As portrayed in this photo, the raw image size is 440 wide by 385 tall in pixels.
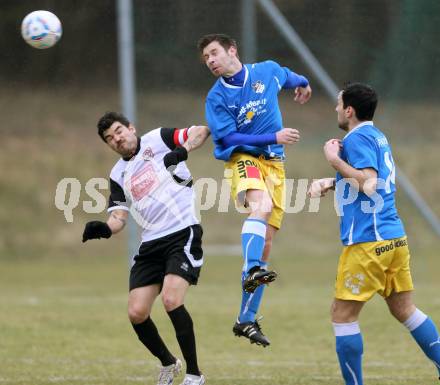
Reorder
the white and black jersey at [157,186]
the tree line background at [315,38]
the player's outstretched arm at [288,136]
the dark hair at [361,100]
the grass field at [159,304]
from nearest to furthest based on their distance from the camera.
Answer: the dark hair at [361,100] → the player's outstretched arm at [288,136] → the white and black jersey at [157,186] → the grass field at [159,304] → the tree line background at [315,38]

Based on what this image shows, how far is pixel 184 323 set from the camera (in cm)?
736

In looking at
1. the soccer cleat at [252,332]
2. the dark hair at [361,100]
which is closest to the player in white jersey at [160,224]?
the soccer cleat at [252,332]

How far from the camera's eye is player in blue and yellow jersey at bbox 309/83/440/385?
649 centimetres

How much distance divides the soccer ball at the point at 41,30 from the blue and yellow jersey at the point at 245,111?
5.18ft

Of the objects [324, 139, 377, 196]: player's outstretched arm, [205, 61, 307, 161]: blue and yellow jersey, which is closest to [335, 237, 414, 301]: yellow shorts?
[324, 139, 377, 196]: player's outstretched arm

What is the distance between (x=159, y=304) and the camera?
13.7 m

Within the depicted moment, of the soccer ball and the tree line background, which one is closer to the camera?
the soccer ball

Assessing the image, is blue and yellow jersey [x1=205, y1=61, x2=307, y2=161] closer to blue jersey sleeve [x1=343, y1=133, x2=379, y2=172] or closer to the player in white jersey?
the player in white jersey

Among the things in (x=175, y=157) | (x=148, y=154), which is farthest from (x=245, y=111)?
(x=148, y=154)

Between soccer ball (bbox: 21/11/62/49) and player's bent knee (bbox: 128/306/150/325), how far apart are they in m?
2.36

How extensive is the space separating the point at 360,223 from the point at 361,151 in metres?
0.48

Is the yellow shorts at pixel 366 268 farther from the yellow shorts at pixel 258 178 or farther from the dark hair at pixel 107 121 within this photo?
the dark hair at pixel 107 121

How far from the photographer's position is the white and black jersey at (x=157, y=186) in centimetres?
754

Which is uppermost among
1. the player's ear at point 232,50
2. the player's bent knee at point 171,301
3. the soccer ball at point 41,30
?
the soccer ball at point 41,30
